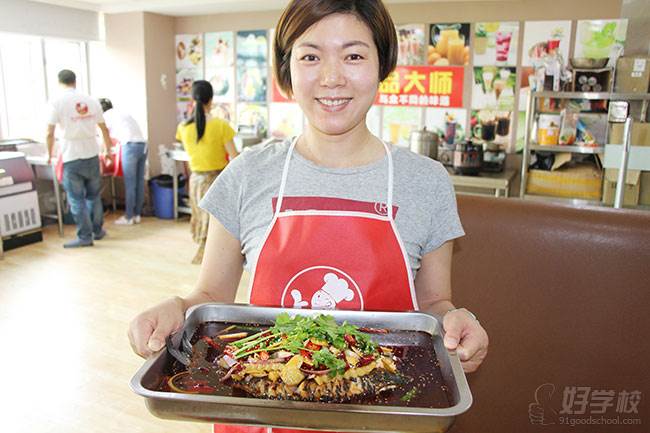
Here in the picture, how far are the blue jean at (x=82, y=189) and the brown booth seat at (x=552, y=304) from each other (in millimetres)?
4562

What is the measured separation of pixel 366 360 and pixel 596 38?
15.4ft

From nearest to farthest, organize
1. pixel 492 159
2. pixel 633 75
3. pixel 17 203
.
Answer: pixel 633 75
pixel 492 159
pixel 17 203

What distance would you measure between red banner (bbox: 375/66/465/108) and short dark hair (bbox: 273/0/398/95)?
4079 millimetres

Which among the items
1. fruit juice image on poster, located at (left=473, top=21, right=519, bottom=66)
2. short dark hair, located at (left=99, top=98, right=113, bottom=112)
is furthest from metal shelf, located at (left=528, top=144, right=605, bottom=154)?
short dark hair, located at (left=99, top=98, right=113, bottom=112)

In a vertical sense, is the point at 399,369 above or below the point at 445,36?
below

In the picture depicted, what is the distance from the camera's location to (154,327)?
1.06m

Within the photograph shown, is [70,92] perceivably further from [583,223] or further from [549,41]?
[583,223]

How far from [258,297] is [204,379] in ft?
1.09

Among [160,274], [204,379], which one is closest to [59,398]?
[160,274]

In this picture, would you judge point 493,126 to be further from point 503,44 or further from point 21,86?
point 21,86

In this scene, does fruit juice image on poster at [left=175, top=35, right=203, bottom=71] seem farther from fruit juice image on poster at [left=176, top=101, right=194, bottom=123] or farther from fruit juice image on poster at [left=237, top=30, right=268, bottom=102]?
fruit juice image on poster at [left=237, top=30, right=268, bottom=102]

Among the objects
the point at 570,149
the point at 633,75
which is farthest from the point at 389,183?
the point at 570,149

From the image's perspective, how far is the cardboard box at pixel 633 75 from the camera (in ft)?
10.2

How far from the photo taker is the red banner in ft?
17.3
